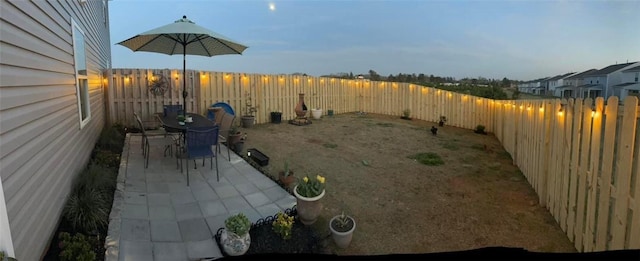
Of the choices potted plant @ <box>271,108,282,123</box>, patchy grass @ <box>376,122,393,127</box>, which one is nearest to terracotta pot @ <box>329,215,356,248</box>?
potted plant @ <box>271,108,282,123</box>

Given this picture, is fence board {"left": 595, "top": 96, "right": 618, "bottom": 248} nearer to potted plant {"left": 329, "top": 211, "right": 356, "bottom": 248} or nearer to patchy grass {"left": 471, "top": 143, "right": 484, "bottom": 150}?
potted plant {"left": 329, "top": 211, "right": 356, "bottom": 248}

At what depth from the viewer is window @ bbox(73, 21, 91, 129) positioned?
4.25 m

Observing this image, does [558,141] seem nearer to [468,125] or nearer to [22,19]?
[22,19]

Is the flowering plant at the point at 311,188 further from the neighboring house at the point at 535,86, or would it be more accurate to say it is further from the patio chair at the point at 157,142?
the neighboring house at the point at 535,86

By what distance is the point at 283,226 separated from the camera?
3146 mm

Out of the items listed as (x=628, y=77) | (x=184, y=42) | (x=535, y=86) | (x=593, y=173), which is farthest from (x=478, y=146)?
(x=535, y=86)

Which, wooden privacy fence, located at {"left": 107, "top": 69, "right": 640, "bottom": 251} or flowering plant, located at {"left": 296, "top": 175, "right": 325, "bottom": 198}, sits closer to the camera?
wooden privacy fence, located at {"left": 107, "top": 69, "right": 640, "bottom": 251}

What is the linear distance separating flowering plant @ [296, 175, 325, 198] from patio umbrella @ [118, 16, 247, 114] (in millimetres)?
2775

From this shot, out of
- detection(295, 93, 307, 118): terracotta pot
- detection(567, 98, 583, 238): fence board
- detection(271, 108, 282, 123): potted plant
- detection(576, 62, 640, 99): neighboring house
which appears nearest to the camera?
detection(567, 98, 583, 238): fence board

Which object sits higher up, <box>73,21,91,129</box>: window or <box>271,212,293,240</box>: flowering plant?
<box>73,21,91,129</box>: window

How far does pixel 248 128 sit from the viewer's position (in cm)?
941

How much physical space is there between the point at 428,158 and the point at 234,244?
5.02 meters

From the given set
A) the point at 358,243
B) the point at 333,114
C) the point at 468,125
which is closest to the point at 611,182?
the point at 358,243

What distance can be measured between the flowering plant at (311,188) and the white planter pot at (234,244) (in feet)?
2.85
